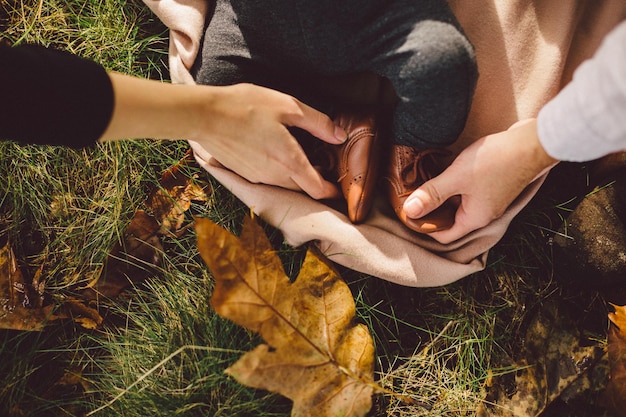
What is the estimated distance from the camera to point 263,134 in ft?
3.79

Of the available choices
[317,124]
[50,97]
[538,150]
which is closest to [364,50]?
[317,124]

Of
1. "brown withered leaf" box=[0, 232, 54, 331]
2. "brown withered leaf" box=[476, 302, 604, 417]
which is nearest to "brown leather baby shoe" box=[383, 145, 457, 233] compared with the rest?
"brown withered leaf" box=[476, 302, 604, 417]

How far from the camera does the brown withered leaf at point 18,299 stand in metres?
1.36

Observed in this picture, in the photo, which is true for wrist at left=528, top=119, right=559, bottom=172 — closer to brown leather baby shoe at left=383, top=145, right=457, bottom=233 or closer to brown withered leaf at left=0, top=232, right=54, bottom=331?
brown leather baby shoe at left=383, top=145, right=457, bottom=233

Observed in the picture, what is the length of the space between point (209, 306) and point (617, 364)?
1.04 meters

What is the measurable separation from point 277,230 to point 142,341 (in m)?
0.47

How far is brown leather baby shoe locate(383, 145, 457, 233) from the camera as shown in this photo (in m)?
1.26

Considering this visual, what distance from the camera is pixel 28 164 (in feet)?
4.77

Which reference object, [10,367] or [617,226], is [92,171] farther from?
[617,226]

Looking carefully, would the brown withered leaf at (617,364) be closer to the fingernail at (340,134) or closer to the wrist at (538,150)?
the wrist at (538,150)

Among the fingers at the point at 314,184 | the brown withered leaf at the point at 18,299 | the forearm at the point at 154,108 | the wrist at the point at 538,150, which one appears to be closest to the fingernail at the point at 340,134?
the fingers at the point at 314,184

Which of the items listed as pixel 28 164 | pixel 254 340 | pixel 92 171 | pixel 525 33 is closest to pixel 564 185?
pixel 525 33

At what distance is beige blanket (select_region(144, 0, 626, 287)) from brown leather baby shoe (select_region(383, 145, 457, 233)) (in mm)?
64

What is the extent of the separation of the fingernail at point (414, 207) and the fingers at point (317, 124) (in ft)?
0.75
